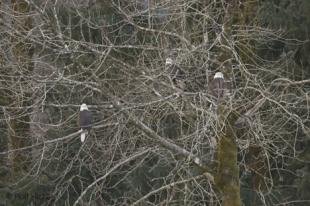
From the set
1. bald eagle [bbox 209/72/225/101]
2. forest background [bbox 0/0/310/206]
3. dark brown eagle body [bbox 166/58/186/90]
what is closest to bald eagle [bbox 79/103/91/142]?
forest background [bbox 0/0/310/206]

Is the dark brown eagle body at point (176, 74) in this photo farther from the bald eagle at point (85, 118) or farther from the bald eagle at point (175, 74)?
the bald eagle at point (85, 118)

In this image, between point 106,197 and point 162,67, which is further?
point 106,197

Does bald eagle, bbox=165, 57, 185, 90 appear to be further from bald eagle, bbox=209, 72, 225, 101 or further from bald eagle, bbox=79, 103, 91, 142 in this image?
bald eagle, bbox=79, 103, 91, 142

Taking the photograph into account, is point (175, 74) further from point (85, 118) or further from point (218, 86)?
point (85, 118)

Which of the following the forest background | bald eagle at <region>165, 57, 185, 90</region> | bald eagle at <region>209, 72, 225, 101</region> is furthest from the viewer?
bald eagle at <region>165, 57, 185, 90</region>

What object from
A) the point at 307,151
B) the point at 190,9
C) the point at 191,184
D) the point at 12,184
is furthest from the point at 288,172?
the point at 12,184

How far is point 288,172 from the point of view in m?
9.77

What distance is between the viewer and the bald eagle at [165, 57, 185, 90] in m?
6.73

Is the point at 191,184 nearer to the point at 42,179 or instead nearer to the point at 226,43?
the point at 226,43

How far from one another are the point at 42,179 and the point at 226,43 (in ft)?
16.2

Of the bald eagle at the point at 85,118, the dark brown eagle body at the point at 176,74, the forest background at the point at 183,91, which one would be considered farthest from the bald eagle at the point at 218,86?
the bald eagle at the point at 85,118

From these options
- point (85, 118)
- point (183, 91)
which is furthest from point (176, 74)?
point (85, 118)

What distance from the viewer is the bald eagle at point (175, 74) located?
6.73m

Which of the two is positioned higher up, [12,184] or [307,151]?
[307,151]
